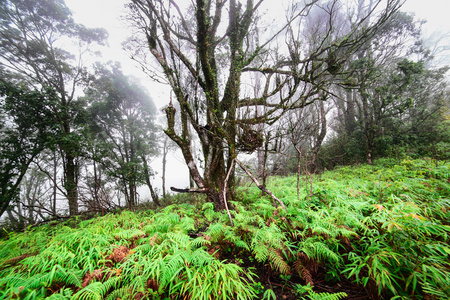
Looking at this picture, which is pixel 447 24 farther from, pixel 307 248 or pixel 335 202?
pixel 307 248

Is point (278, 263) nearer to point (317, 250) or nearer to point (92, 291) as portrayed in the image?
point (317, 250)

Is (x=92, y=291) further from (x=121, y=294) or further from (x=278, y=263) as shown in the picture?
(x=278, y=263)

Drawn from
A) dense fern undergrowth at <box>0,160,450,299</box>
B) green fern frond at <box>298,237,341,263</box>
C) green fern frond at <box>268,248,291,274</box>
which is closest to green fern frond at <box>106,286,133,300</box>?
dense fern undergrowth at <box>0,160,450,299</box>

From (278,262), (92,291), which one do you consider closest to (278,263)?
(278,262)

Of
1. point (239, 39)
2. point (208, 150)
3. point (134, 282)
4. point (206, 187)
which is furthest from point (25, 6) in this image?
point (134, 282)

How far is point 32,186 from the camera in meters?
14.7

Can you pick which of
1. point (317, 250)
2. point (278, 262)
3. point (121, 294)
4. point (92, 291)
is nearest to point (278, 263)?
point (278, 262)

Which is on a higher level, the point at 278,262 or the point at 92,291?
the point at 92,291

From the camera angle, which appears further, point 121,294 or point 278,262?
point 278,262

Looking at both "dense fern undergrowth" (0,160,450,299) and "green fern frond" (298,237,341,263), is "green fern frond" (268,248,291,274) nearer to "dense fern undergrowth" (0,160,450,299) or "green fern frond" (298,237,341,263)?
"dense fern undergrowth" (0,160,450,299)

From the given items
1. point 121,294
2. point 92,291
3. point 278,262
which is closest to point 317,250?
point 278,262

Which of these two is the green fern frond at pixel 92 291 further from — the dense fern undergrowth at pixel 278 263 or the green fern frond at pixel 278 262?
the green fern frond at pixel 278 262

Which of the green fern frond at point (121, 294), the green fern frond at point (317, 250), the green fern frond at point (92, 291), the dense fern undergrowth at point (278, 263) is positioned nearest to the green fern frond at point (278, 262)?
the dense fern undergrowth at point (278, 263)

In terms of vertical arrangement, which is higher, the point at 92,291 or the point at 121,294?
the point at 92,291
